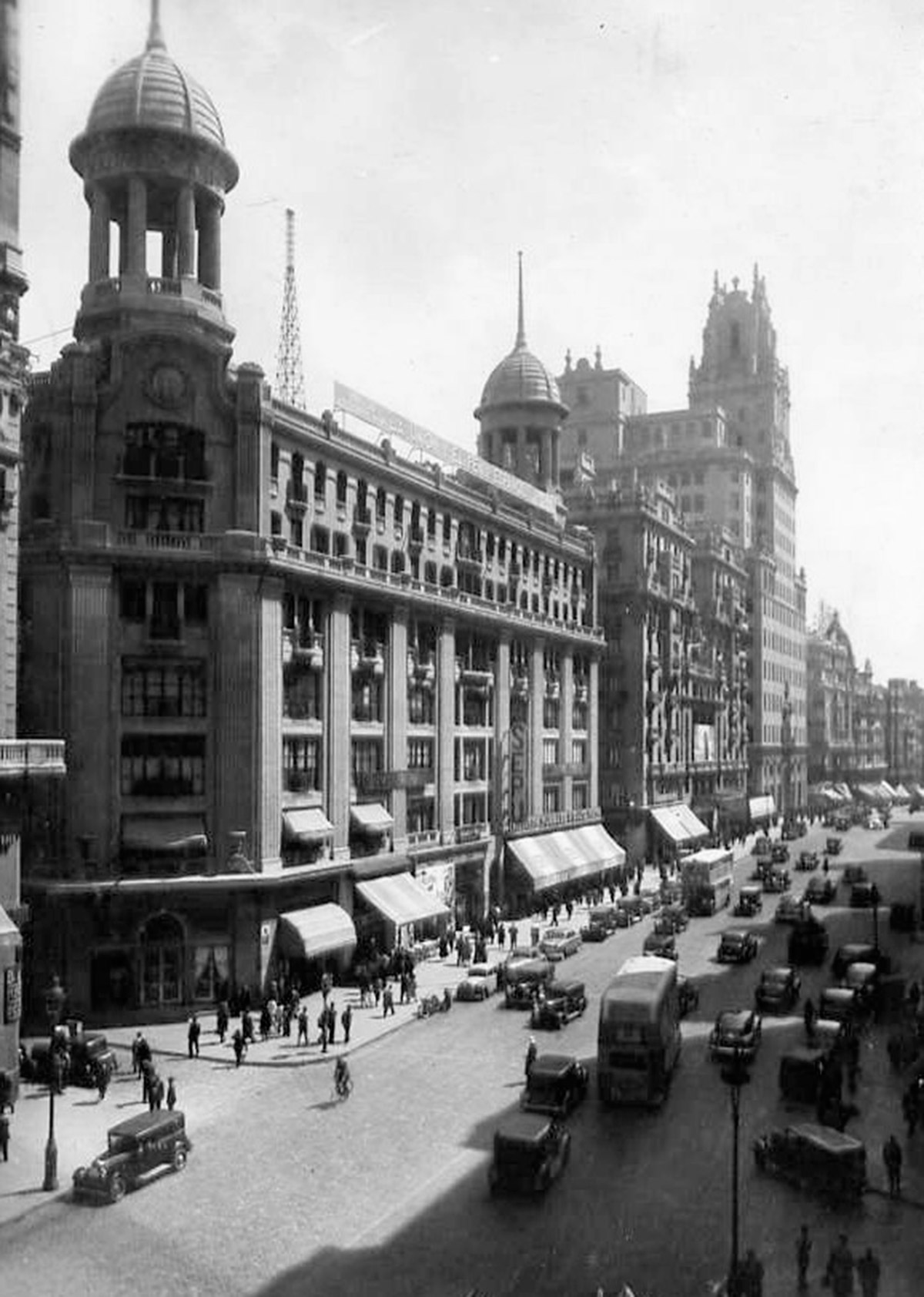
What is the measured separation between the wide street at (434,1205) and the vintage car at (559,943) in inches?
691

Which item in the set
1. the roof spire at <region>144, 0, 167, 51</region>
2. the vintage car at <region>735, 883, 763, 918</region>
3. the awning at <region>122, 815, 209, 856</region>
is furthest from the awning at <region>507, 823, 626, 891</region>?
the roof spire at <region>144, 0, 167, 51</region>

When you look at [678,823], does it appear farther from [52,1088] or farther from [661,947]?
[52,1088]

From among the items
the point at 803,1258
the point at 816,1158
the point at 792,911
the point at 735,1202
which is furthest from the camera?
the point at 792,911

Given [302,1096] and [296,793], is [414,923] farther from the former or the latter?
[302,1096]

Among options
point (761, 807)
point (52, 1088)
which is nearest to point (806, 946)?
point (52, 1088)

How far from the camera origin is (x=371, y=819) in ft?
193

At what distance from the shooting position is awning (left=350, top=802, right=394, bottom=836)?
58.0 metres

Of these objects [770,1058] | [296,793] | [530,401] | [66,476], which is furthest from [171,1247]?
[530,401]

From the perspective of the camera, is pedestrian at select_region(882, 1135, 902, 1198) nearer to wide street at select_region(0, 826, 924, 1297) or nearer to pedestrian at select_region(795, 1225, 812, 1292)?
wide street at select_region(0, 826, 924, 1297)

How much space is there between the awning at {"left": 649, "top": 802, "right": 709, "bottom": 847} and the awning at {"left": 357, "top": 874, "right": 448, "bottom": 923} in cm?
3864

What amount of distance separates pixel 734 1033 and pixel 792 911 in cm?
3113

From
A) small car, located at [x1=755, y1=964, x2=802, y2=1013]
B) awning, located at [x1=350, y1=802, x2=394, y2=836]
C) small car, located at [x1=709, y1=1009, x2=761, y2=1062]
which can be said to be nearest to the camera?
small car, located at [x1=709, y1=1009, x2=761, y2=1062]

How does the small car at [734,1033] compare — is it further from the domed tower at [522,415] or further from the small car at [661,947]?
the domed tower at [522,415]

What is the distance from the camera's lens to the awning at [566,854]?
74.8 meters
